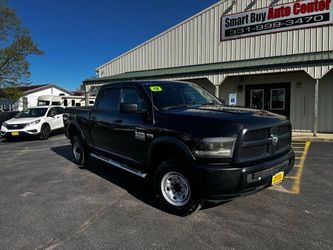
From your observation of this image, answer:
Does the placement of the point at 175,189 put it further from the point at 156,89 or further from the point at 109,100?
the point at 109,100

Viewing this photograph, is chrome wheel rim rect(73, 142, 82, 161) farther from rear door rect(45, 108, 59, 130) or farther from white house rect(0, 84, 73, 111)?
white house rect(0, 84, 73, 111)

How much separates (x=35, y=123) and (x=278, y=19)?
41.3 ft

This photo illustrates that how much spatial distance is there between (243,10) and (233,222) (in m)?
13.7

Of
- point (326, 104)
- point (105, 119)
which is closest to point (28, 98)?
point (326, 104)

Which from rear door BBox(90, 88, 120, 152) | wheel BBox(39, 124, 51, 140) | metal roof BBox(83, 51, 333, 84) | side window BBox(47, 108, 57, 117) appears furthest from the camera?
side window BBox(47, 108, 57, 117)

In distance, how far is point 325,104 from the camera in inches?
519

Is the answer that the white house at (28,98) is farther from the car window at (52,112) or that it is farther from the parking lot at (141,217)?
the parking lot at (141,217)

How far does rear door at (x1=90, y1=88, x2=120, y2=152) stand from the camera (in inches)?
216

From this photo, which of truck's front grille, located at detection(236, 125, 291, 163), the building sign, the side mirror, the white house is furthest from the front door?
the white house

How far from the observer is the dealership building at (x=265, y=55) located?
12.7m

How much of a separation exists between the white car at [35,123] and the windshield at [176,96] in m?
9.95

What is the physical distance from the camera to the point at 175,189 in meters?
4.17

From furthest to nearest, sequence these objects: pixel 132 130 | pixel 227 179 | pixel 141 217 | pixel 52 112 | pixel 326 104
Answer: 1. pixel 52 112
2. pixel 326 104
3. pixel 132 130
4. pixel 141 217
5. pixel 227 179

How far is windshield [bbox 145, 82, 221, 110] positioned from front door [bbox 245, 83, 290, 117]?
990 centimetres
